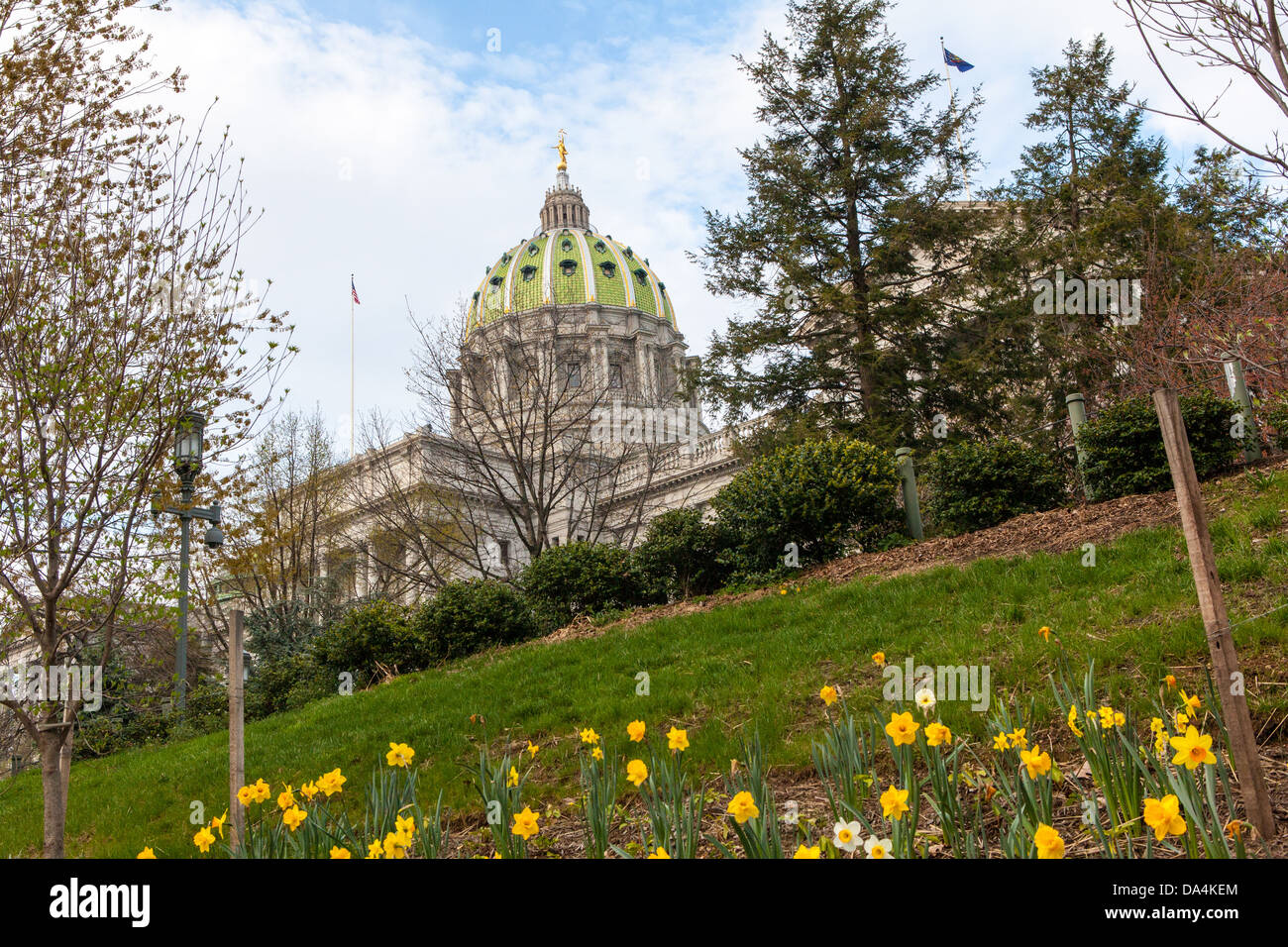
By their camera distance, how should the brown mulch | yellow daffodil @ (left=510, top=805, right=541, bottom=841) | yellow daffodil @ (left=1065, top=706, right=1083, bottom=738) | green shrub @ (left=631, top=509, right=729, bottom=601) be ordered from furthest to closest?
green shrub @ (left=631, top=509, right=729, bottom=601) < the brown mulch < yellow daffodil @ (left=1065, top=706, right=1083, bottom=738) < yellow daffodil @ (left=510, top=805, right=541, bottom=841)

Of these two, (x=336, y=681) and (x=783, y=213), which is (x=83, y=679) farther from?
(x=783, y=213)

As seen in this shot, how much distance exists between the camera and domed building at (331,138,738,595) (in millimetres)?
23078

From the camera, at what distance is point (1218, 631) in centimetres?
344

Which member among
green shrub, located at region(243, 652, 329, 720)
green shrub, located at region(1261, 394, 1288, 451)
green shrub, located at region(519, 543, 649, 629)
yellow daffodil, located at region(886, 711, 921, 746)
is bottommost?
yellow daffodil, located at region(886, 711, 921, 746)

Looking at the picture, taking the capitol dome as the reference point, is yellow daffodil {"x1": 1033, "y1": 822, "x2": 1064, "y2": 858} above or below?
below

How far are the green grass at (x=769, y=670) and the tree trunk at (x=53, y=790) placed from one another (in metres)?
0.64

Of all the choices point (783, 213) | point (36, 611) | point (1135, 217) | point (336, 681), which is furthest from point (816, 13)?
point (36, 611)

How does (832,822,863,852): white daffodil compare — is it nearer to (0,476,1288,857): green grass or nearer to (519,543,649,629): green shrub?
(0,476,1288,857): green grass

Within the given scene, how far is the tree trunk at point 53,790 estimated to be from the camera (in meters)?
6.33

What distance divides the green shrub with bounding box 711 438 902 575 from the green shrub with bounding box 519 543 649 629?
189cm

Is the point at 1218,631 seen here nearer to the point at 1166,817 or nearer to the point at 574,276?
the point at 1166,817

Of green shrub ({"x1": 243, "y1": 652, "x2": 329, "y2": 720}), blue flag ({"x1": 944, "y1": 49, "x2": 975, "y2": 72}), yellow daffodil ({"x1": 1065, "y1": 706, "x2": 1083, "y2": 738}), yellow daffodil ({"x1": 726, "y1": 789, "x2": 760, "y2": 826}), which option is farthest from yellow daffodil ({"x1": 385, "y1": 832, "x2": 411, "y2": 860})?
blue flag ({"x1": 944, "y1": 49, "x2": 975, "y2": 72})

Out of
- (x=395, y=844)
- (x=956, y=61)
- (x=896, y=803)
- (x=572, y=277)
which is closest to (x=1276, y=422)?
(x=896, y=803)

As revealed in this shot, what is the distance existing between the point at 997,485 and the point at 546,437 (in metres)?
11.4
